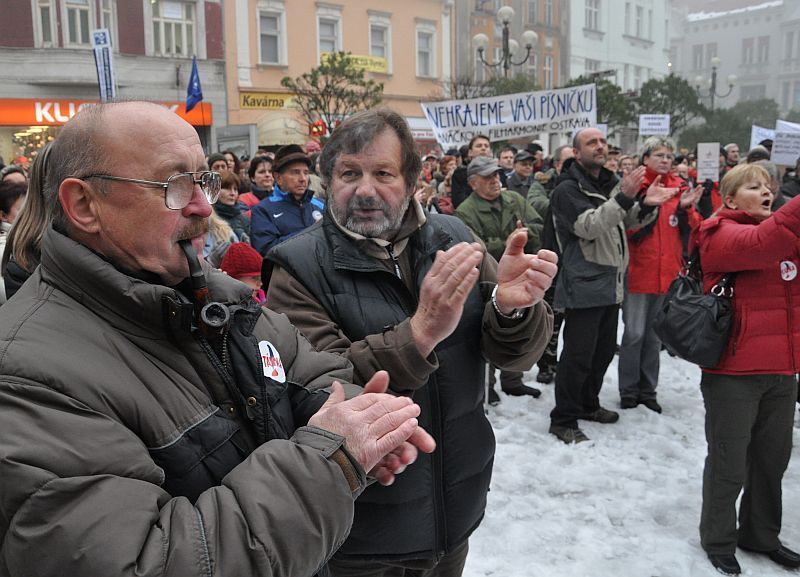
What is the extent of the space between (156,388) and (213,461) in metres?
0.18

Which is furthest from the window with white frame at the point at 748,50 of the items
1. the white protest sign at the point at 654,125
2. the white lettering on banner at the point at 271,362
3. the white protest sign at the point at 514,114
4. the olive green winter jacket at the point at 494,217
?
the white lettering on banner at the point at 271,362

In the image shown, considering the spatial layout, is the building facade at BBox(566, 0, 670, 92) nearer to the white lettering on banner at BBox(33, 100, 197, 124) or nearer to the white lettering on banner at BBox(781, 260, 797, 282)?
the white lettering on banner at BBox(33, 100, 197, 124)

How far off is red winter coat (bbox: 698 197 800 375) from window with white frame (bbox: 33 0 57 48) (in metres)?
21.9

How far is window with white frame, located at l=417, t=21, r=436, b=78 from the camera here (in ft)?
92.9

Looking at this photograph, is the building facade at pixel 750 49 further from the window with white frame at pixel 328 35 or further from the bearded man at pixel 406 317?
the bearded man at pixel 406 317

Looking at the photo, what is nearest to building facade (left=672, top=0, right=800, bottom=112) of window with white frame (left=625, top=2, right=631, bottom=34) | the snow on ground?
window with white frame (left=625, top=2, right=631, bottom=34)

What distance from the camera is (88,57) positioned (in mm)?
20609

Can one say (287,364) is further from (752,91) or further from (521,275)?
(752,91)

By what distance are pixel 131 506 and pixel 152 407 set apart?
0.64 ft

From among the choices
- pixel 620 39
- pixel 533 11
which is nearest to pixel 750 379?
pixel 533 11

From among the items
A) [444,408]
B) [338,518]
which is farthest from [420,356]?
[338,518]

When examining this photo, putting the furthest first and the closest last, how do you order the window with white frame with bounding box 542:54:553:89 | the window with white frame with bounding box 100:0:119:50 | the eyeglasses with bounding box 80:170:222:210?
the window with white frame with bounding box 542:54:553:89
the window with white frame with bounding box 100:0:119:50
the eyeglasses with bounding box 80:170:222:210

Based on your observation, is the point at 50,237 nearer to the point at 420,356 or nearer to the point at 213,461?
the point at 213,461

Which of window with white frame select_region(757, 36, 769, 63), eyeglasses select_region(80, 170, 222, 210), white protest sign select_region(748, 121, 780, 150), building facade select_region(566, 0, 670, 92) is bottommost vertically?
eyeglasses select_region(80, 170, 222, 210)
